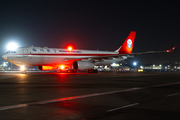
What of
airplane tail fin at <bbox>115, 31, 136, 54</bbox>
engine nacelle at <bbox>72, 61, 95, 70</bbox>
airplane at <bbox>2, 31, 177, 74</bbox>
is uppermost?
airplane tail fin at <bbox>115, 31, 136, 54</bbox>

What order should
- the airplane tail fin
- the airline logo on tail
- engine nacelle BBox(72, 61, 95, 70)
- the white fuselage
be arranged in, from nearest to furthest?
the white fuselage → engine nacelle BBox(72, 61, 95, 70) → the airplane tail fin → the airline logo on tail

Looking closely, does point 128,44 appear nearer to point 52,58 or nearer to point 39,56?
point 52,58

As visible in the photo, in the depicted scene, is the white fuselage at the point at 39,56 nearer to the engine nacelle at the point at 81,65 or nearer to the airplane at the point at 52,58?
the airplane at the point at 52,58

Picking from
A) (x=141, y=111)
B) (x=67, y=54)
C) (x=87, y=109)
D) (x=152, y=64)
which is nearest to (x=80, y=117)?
(x=87, y=109)

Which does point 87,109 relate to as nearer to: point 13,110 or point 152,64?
point 13,110

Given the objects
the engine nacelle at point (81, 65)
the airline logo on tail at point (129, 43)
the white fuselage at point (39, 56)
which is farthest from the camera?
the airline logo on tail at point (129, 43)

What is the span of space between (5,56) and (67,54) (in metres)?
11.0

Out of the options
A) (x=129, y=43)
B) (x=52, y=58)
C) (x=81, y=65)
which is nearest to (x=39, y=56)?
(x=52, y=58)

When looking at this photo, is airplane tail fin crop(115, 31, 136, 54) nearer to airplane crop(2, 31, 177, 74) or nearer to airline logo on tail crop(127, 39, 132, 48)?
airline logo on tail crop(127, 39, 132, 48)

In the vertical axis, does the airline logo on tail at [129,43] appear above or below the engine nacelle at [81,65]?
above

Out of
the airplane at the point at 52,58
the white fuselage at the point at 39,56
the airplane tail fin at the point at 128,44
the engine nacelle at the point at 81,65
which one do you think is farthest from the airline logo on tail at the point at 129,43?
the engine nacelle at the point at 81,65

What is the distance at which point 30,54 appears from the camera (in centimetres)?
3516

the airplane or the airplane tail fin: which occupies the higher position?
the airplane tail fin

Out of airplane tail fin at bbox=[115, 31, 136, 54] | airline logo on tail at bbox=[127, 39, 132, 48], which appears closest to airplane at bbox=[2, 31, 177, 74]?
airplane tail fin at bbox=[115, 31, 136, 54]
